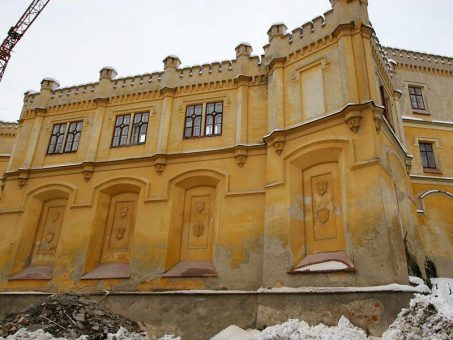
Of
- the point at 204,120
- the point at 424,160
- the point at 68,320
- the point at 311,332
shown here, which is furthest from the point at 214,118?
the point at 424,160

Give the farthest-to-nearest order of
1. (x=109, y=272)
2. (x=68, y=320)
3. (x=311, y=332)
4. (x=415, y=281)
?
(x=109, y=272) < (x=68, y=320) < (x=415, y=281) < (x=311, y=332)

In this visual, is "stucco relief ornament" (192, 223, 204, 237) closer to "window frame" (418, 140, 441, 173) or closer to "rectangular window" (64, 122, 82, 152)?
"rectangular window" (64, 122, 82, 152)

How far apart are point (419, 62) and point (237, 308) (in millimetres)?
17798

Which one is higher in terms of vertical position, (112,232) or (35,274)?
(112,232)

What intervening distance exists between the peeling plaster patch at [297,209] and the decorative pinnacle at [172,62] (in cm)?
921

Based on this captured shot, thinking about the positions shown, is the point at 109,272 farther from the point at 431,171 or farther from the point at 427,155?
the point at 427,155

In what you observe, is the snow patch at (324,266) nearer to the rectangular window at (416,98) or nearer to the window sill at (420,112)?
the window sill at (420,112)

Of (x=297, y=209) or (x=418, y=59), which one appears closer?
(x=297, y=209)

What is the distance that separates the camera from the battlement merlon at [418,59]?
71.3ft

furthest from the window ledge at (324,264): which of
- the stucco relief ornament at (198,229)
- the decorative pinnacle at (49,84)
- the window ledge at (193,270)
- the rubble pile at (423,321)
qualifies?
the decorative pinnacle at (49,84)

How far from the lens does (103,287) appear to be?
14.6 m

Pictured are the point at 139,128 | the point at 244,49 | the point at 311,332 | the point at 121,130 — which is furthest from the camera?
the point at 121,130

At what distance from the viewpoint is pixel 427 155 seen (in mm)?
19312

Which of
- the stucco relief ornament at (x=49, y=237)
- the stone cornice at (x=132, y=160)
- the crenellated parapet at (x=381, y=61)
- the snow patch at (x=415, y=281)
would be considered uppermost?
the crenellated parapet at (x=381, y=61)
